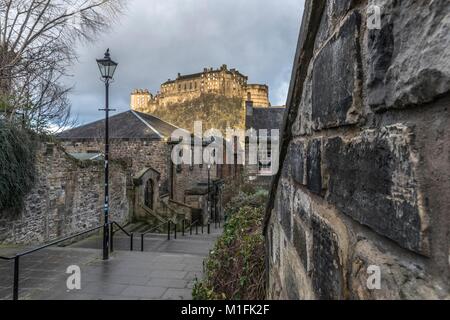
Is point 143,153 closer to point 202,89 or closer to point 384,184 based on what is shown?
point 384,184

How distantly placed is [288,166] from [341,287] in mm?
1182

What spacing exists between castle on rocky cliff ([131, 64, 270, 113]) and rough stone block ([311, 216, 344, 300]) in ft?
177

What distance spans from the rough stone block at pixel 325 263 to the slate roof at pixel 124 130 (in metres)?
20.9

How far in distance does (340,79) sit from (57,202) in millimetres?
12648

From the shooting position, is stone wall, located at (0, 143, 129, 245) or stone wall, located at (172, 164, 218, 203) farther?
stone wall, located at (172, 164, 218, 203)

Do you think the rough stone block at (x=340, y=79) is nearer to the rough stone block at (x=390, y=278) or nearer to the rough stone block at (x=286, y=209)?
the rough stone block at (x=390, y=278)

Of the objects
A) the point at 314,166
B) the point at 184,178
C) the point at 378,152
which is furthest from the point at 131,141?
the point at 378,152

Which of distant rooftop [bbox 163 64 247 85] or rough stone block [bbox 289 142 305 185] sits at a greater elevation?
distant rooftop [bbox 163 64 247 85]

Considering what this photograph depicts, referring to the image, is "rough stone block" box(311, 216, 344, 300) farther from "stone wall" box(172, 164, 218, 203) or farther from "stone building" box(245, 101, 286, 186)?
"stone building" box(245, 101, 286, 186)

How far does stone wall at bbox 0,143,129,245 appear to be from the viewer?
10125mm

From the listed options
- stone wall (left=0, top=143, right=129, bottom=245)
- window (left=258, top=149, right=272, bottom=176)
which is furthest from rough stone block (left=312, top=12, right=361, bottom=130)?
window (left=258, top=149, right=272, bottom=176)

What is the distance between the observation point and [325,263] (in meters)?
1.29
